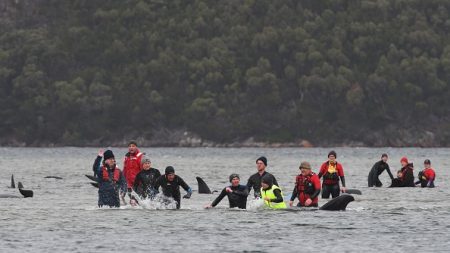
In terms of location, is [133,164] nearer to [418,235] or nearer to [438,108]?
[418,235]

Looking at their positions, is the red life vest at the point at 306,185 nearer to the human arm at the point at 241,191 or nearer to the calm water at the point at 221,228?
the calm water at the point at 221,228

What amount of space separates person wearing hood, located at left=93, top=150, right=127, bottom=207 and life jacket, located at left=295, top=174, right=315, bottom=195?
5013mm

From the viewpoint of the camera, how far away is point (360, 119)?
655 feet

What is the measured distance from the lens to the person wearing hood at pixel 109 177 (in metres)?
35.0

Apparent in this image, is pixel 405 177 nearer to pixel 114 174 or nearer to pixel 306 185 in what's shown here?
pixel 306 185

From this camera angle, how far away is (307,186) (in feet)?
120

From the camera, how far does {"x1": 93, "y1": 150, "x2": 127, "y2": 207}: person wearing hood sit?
35000 millimetres

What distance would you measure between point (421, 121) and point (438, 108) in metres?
3.39

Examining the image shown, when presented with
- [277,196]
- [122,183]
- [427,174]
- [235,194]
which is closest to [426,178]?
[427,174]

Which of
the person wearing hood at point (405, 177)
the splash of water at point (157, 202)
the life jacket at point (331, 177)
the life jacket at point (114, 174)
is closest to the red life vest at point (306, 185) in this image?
the splash of water at point (157, 202)

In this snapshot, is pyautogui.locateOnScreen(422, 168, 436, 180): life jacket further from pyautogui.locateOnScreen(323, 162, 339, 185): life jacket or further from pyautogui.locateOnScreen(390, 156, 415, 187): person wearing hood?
pyautogui.locateOnScreen(323, 162, 339, 185): life jacket

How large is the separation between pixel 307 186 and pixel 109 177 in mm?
5759

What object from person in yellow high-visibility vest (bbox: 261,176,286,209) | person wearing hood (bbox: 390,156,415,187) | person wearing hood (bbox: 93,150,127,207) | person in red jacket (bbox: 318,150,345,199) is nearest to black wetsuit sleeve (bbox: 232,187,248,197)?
person in yellow high-visibility vest (bbox: 261,176,286,209)

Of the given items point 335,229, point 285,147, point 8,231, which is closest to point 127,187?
point 8,231
